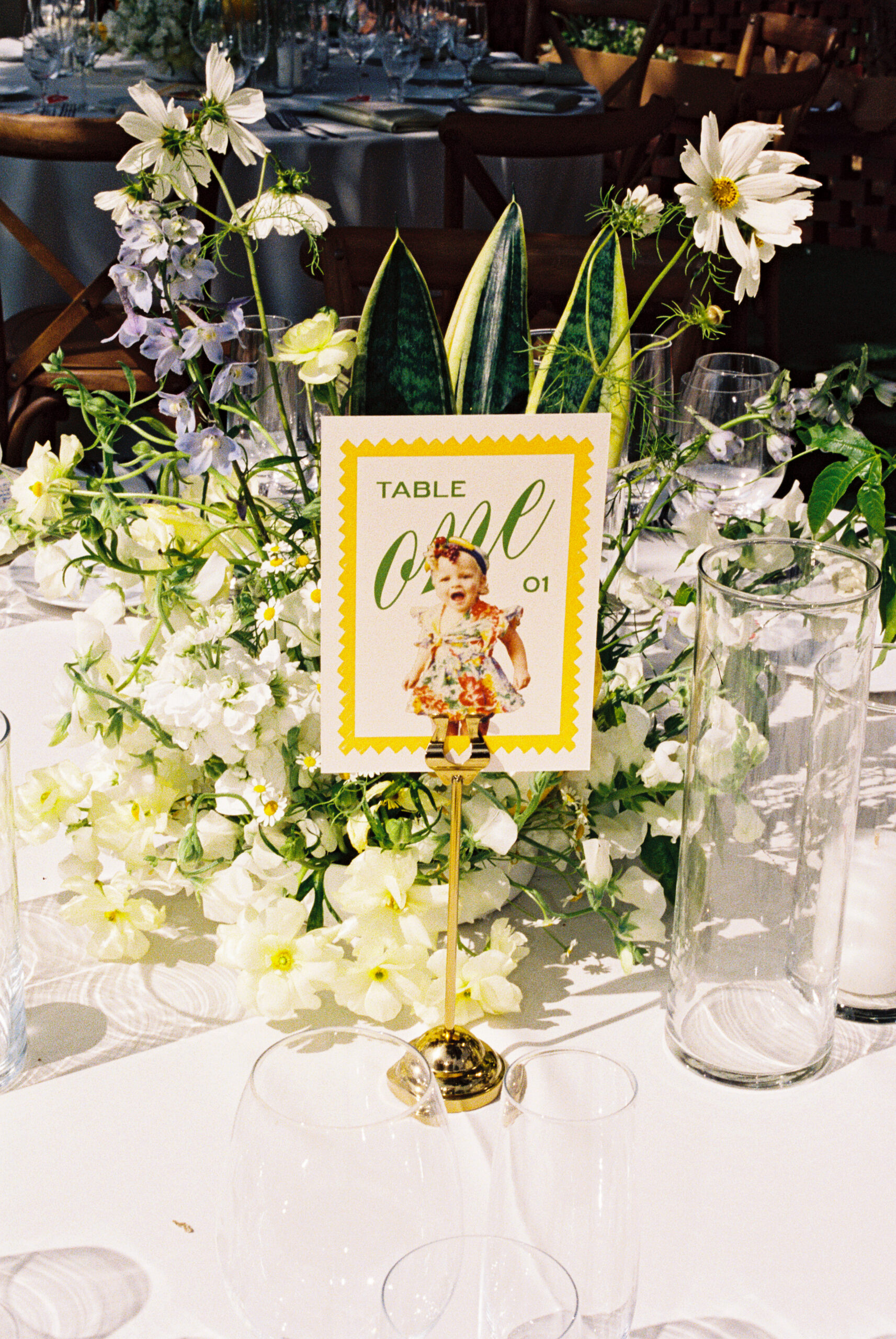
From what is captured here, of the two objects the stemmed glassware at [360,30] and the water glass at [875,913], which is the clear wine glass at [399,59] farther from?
the water glass at [875,913]

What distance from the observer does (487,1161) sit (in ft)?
2.15

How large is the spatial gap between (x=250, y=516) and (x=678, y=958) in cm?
36

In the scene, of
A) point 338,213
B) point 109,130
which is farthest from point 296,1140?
point 338,213

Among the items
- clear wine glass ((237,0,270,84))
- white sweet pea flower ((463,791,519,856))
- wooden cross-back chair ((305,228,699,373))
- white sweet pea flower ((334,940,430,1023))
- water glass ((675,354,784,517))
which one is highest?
clear wine glass ((237,0,270,84))

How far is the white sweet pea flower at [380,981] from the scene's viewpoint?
2.33ft

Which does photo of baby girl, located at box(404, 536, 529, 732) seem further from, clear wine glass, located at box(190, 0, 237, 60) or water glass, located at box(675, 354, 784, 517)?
clear wine glass, located at box(190, 0, 237, 60)

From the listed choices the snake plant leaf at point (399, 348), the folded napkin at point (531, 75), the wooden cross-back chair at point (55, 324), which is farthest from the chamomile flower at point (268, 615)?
the folded napkin at point (531, 75)

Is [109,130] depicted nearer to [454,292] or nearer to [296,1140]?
[454,292]

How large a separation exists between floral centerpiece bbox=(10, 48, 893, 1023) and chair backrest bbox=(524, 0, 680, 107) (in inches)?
132

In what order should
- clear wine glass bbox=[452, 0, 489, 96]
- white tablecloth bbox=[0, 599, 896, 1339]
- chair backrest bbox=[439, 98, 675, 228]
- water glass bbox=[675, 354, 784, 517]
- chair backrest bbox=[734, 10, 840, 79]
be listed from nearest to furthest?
white tablecloth bbox=[0, 599, 896, 1339] < water glass bbox=[675, 354, 784, 517] < chair backrest bbox=[439, 98, 675, 228] < clear wine glass bbox=[452, 0, 489, 96] < chair backrest bbox=[734, 10, 840, 79]

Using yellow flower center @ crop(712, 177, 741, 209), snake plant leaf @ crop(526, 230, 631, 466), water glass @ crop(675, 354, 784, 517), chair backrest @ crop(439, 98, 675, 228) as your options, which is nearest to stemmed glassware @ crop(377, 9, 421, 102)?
chair backrest @ crop(439, 98, 675, 228)

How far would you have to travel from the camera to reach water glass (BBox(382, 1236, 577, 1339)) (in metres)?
0.45

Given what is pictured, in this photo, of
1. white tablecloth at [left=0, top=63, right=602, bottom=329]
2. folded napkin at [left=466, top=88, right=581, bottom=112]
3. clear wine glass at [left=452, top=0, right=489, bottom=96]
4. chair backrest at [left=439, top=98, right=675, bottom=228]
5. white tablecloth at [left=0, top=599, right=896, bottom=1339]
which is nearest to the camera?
white tablecloth at [left=0, top=599, right=896, bottom=1339]

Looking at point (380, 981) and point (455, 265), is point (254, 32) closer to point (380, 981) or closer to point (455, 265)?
point (455, 265)
